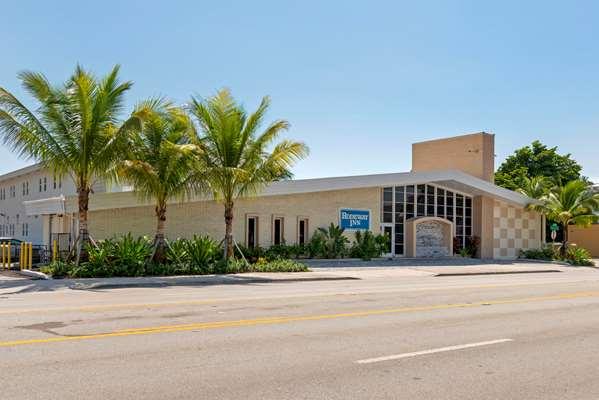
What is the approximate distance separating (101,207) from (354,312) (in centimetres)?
1620

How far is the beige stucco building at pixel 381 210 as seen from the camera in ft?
91.7

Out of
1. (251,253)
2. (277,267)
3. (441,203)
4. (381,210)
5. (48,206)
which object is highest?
(441,203)

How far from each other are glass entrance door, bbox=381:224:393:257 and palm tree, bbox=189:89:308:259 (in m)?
12.0

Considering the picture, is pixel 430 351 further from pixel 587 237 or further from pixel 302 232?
pixel 587 237

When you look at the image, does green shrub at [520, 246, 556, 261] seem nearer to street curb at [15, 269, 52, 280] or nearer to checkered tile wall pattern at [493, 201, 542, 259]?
checkered tile wall pattern at [493, 201, 542, 259]

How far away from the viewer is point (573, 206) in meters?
39.1

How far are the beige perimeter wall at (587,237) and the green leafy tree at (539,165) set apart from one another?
12129 millimetres

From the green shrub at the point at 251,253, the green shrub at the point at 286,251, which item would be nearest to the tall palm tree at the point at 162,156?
the green shrub at the point at 251,253

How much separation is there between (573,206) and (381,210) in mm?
12116

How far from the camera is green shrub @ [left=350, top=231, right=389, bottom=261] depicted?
3375cm

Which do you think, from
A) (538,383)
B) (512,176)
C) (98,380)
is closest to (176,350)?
(98,380)

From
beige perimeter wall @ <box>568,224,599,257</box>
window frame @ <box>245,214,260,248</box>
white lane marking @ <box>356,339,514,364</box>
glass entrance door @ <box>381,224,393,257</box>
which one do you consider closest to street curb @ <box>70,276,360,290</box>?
window frame @ <box>245,214,260,248</box>

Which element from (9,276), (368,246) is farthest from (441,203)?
(9,276)

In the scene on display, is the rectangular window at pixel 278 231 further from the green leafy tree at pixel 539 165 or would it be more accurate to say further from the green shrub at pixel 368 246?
the green leafy tree at pixel 539 165
